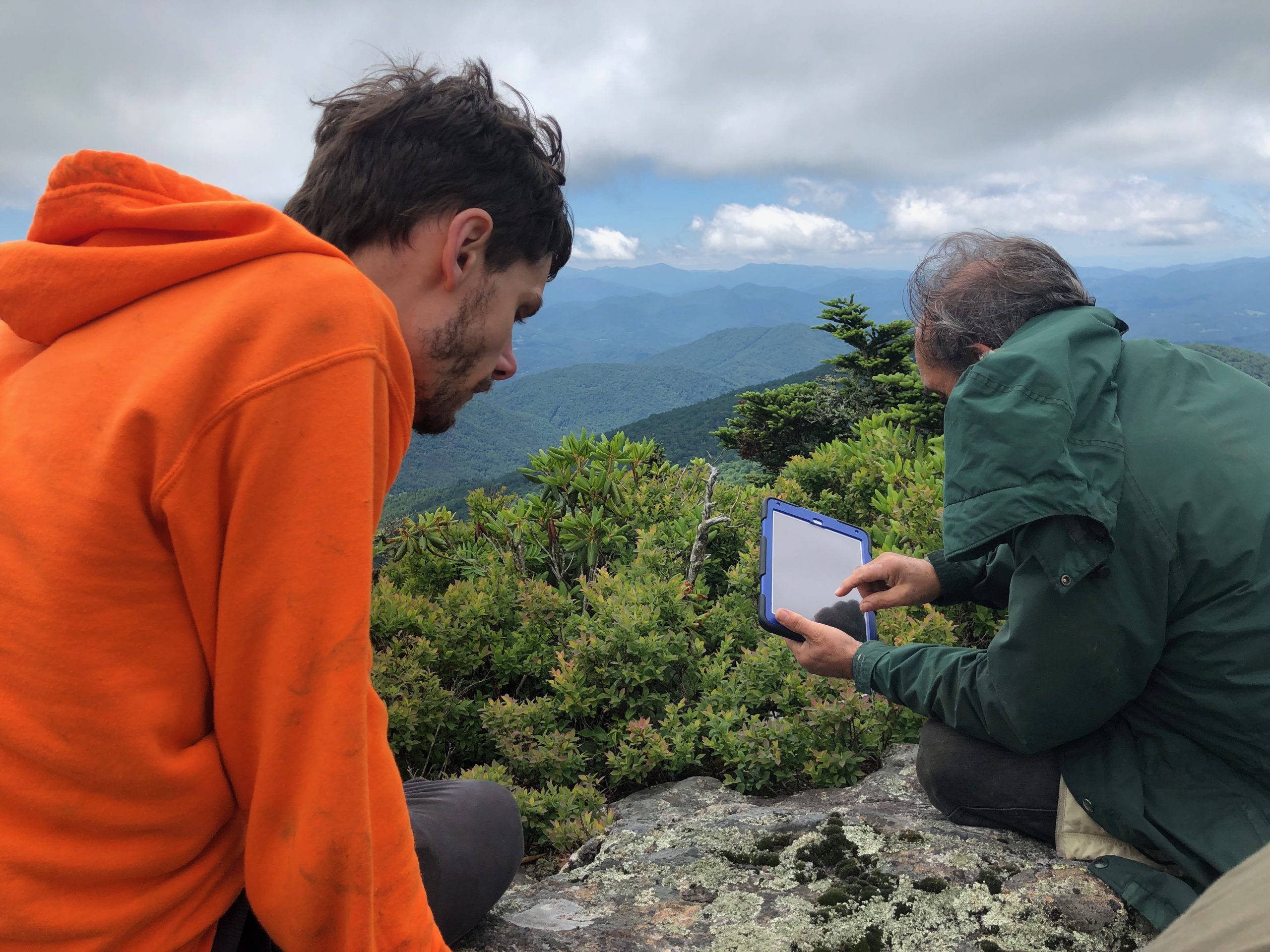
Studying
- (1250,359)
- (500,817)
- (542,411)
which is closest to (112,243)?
(500,817)

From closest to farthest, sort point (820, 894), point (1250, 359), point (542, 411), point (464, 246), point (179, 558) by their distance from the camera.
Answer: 1. point (179, 558)
2. point (464, 246)
3. point (820, 894)
4. point (1250, 359)
5. point (542, 411)

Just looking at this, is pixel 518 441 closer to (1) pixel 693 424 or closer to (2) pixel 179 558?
(1) pixel 693 424

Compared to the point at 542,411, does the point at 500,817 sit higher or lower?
higher

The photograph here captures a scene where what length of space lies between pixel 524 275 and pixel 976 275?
150 centimetres

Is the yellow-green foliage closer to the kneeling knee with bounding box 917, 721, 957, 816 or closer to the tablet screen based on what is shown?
the tablet screen

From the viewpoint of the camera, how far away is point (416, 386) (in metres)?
1.73

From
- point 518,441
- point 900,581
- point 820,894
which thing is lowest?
point 518,441

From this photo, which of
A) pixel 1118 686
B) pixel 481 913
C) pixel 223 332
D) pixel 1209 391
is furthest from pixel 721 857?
pixel 223 332

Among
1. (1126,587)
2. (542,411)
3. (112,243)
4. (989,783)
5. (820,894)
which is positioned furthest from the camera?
(542,411)

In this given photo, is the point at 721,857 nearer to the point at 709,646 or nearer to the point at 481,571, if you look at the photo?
the point at 709,646

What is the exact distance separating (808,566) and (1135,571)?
Answer: 1.30 metres

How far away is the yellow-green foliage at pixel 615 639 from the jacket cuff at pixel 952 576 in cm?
38

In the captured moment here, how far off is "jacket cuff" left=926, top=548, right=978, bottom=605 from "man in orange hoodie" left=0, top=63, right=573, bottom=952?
2240mm

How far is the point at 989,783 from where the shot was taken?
8.07 ft
